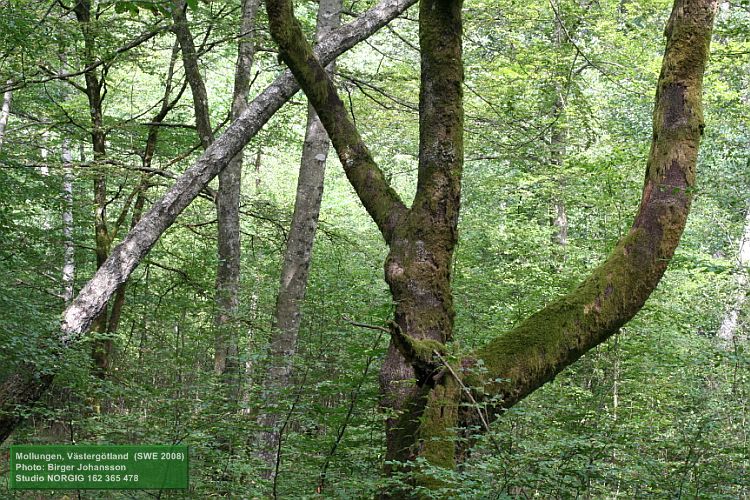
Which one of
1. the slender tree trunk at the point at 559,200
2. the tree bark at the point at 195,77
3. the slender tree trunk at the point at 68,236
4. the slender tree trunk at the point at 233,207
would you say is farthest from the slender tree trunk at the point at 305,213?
the slender tree trunk at the point at 559,200

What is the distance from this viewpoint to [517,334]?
387cm

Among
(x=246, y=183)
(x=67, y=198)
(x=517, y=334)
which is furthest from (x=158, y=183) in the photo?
(x=246, y=183)

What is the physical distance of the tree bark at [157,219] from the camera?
4.50 meters

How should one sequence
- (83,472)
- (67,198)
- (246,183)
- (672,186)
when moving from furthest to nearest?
(246,183) < (67,198) < (83,472) < (672,186)

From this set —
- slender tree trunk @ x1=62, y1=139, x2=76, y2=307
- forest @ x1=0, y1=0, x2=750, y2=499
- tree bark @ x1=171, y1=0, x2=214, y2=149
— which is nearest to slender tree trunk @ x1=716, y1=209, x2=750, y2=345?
forest @ x1=0, y1=0, x2=750, y2=499

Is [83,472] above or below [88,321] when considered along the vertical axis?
below

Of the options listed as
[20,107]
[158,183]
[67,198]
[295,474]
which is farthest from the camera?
[20,107]

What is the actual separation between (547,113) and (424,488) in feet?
31.5

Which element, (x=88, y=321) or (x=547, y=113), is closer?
(x=88, y=321)

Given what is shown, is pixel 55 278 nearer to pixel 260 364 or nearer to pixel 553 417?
pixel 260 364

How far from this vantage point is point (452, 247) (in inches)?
157

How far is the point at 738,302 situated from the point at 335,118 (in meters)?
5.67

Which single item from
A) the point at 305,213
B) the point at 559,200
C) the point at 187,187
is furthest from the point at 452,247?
the point at 559,200

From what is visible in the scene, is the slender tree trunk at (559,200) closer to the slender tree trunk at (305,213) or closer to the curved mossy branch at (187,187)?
the slender tree trunk at (305,213)
